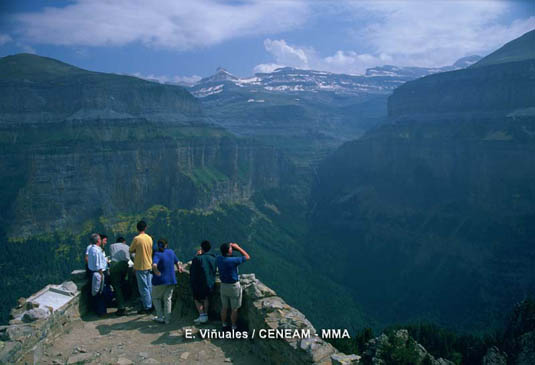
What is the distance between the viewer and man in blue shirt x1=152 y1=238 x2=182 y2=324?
1642 centimetres

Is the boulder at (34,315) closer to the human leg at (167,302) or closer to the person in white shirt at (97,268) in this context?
the person in white shirt at (97,268)

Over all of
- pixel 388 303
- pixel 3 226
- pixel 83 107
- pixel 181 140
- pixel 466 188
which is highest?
pixel 83 107

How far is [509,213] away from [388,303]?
1934 inches

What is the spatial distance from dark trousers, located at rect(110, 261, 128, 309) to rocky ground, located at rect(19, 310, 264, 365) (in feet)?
3.66

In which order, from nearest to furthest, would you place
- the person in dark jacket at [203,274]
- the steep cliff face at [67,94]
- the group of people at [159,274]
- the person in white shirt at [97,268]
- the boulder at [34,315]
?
the boulder at [34,315] → the group of people at [159,274] → the person in dark jacket at [203,274] → the person in white shirt at [97,268] → the steep cliff face at [67,94]

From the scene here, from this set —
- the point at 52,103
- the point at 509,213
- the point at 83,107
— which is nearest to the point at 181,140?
the point at 83,107

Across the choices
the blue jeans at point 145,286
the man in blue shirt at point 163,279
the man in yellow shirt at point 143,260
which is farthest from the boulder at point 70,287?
the man in blue shirt at point 163,279

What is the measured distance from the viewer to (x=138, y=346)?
49.0 feet

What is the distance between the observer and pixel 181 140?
157m

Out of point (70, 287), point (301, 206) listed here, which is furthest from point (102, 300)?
point (301, 206)

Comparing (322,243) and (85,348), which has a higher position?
(85,348)

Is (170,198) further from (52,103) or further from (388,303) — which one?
(388,303)

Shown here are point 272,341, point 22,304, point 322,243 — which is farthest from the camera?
point 322,243

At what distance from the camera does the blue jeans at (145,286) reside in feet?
56.6
